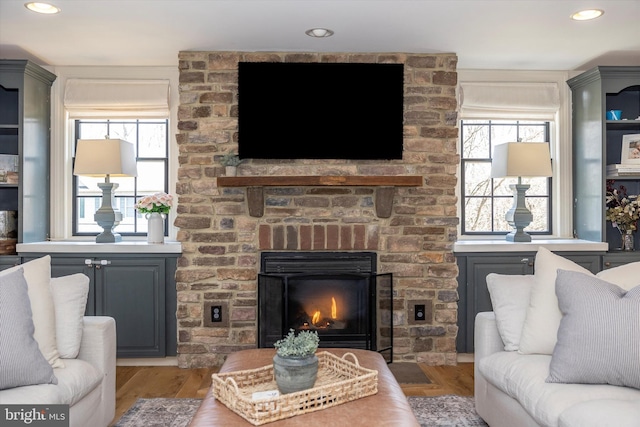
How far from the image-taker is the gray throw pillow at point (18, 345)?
2.03 m

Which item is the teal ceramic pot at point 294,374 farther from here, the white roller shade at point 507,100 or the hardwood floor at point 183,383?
the white roller shade at point 507,100

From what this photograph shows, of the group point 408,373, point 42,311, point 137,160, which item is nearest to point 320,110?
point 137,160

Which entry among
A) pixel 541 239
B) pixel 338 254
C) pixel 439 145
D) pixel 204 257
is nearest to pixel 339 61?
pixel 439 145

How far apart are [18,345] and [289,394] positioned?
3.52 feet

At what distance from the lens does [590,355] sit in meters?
2.10

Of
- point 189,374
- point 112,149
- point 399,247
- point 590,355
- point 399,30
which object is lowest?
Answer: point 189,374

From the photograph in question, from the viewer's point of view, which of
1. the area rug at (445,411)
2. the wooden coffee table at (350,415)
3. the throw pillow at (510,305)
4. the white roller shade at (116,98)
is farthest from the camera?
the white roller shade at (116,98)

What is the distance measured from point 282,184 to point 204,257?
833mm

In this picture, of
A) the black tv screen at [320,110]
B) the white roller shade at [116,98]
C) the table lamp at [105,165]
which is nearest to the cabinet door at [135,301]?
the table lamp at [105,165]

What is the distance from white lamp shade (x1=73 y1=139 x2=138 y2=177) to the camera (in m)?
4.05

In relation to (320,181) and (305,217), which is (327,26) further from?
(305,217)

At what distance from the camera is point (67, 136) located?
4.53m

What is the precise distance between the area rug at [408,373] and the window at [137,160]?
2.19m

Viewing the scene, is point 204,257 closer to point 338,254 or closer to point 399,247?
point 338,254
